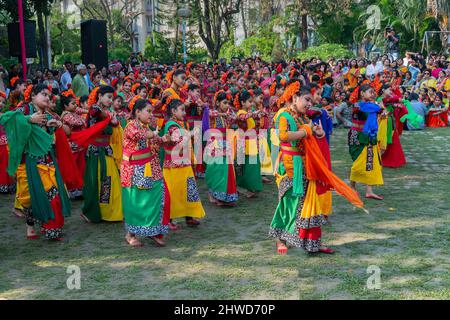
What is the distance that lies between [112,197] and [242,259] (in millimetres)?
2118

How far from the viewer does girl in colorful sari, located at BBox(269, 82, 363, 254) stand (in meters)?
5.43

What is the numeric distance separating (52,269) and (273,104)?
465 cm

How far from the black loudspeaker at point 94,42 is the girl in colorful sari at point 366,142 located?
40.6ft

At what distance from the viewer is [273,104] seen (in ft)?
29.7

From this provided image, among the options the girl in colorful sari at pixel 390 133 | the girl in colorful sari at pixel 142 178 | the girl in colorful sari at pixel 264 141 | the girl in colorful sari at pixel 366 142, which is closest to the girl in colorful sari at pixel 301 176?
the girl in colorful sari at pixel 142 178

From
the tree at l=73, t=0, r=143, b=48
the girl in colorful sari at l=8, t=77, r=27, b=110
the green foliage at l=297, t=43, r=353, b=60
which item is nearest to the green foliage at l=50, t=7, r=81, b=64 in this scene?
the tree at l=73, t=0, r=143, b=48

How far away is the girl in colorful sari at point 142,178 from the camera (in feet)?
19.1

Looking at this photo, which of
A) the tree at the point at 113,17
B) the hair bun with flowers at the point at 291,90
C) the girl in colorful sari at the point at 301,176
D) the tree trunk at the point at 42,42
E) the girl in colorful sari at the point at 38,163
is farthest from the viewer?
the tree at the point at 113,17

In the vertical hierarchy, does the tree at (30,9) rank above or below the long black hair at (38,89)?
above

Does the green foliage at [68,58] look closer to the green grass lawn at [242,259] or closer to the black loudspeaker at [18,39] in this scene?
the black loudspeaker at [18,39]

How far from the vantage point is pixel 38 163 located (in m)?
6.16

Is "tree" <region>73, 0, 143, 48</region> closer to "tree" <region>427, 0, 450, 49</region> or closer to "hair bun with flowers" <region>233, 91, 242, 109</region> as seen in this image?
"tree" <region>427, 0, 450, 49</region>

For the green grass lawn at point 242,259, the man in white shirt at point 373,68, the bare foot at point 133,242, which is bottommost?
the green grass lawn at point 242,259

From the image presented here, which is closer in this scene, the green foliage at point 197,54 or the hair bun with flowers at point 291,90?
the hair bun with flowers at point 291,90
